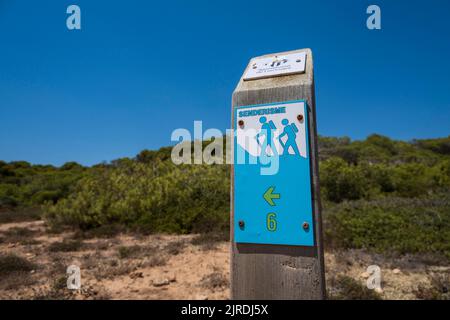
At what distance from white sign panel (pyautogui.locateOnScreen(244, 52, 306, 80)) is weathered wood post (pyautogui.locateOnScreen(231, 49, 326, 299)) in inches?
1.8

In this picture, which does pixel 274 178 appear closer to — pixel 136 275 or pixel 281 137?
pixel 281 137

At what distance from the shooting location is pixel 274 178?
5.10 feet

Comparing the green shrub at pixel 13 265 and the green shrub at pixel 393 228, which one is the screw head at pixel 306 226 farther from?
the green shrub at pixel 13 265

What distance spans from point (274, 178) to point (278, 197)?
0.10 metres

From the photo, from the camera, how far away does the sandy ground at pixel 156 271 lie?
401 centimetres

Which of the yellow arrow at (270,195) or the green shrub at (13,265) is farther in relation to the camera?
the green shrub at (13,265)

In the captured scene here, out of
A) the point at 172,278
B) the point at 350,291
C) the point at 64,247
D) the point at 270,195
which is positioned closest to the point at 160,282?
the point at 172,278

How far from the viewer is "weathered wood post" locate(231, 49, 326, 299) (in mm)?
1521

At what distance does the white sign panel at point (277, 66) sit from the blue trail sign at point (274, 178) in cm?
25

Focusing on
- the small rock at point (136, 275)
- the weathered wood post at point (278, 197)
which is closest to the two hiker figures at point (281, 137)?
the weathered wood post at point (278, 197)

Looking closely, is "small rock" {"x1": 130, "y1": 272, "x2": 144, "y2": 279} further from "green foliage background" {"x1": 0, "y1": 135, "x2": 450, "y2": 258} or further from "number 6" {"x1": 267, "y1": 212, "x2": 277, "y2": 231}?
"number 6" {"x1": 267, "y1": 212, "x2": 277, "y2": 231}

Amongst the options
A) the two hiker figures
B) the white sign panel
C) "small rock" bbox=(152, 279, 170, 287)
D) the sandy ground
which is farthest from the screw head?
"small rock" bbox=(152, 279, 170, 287)
